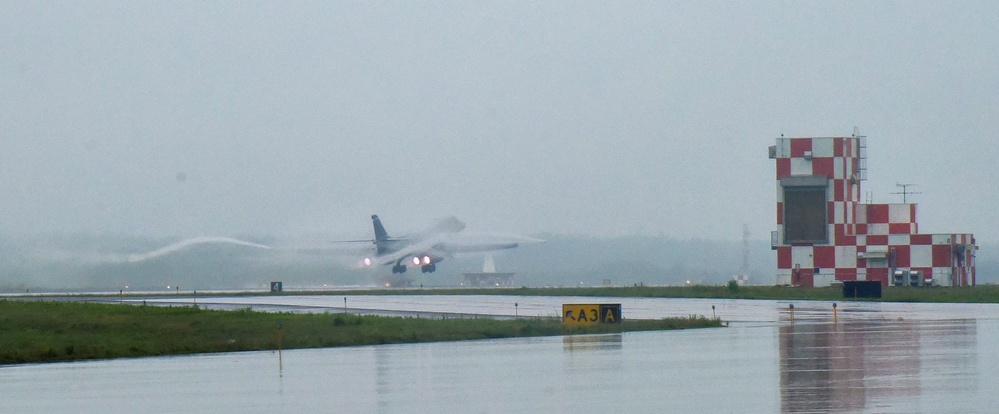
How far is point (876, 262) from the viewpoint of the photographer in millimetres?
82938

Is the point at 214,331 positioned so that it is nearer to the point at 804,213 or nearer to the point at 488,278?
the point at 804,213

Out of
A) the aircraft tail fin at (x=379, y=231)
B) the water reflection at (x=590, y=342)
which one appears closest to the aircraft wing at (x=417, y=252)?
the aircraft tail fin at (x=379, y=231)

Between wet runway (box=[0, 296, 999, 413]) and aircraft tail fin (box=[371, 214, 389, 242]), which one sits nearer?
wet runway (box=[0, 296, 999, 413])

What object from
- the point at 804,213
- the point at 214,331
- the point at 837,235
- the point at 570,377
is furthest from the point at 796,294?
the point at 570,377

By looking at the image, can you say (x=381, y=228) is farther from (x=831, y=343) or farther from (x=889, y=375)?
(x=889, y=375)

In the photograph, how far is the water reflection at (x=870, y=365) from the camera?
1582cm

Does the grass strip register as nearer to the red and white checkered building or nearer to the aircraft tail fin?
the red and white checkered building

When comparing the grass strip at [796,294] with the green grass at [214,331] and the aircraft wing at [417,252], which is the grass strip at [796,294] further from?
the green grass at [214,331]

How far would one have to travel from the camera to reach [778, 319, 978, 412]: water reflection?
51.9ft

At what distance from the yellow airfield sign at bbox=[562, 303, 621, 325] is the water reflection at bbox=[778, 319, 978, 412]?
21.2 feet

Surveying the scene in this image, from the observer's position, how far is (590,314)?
3962cm

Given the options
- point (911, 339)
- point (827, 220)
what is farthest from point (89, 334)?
point (827, 220)

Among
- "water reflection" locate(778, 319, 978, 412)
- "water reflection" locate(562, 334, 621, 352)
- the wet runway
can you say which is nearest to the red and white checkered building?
Answer: "water reflection" locate(778, 319, 978, 412)

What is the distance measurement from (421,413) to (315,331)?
2135 cm
